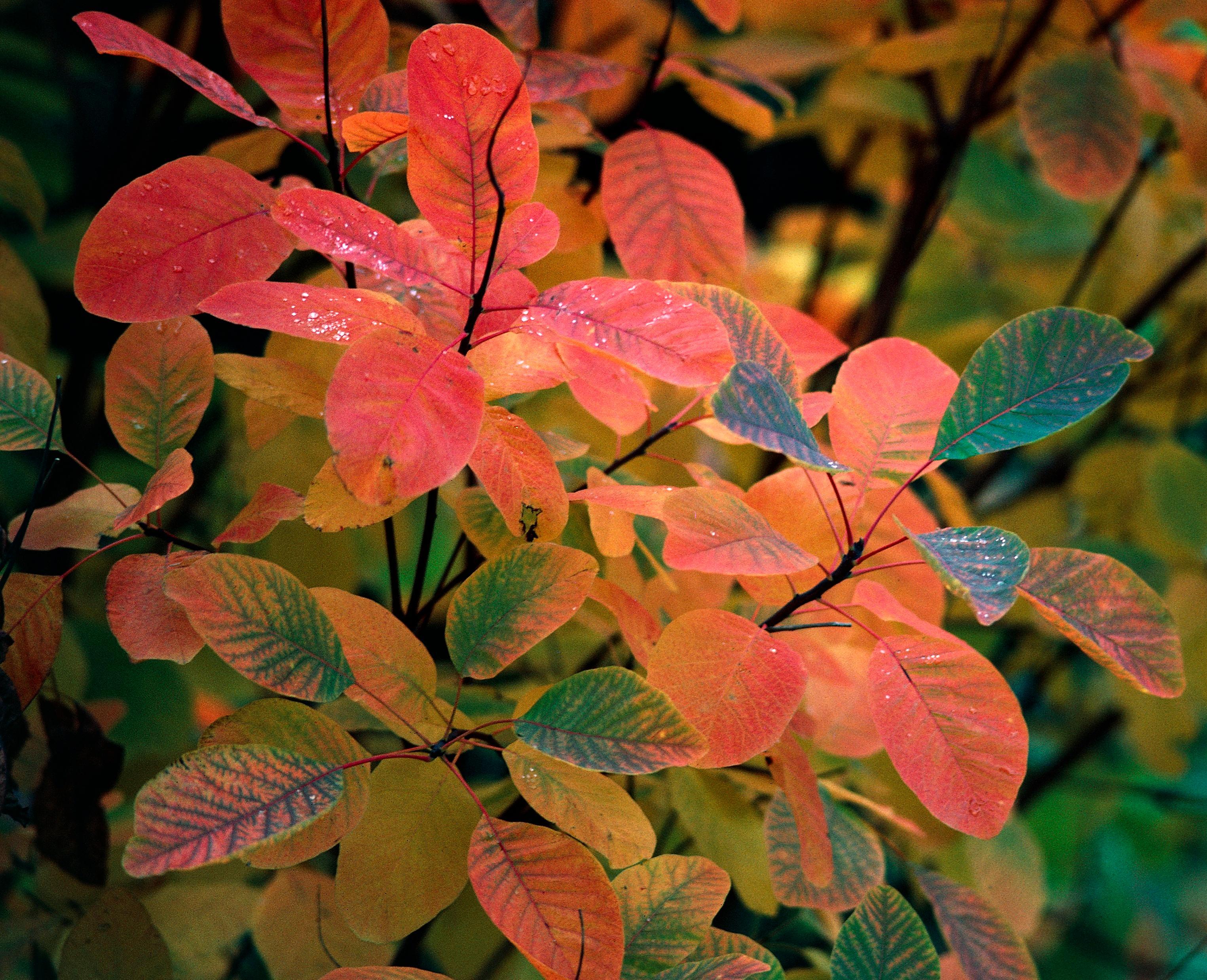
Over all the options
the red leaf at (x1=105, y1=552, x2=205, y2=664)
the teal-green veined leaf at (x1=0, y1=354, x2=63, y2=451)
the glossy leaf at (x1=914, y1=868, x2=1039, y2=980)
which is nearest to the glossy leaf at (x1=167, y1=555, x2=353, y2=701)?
the red leaf at (x1=105, y1=552, x2=205, y2=664)

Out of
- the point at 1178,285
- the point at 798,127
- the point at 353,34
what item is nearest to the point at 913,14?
the point at 798,127

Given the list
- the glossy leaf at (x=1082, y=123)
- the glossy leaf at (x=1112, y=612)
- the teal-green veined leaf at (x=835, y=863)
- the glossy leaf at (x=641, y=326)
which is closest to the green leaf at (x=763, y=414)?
the glossy leaf at (x=641, y=326)

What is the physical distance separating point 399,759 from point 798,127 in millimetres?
1074

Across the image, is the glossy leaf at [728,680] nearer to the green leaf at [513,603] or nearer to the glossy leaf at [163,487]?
the green leaf at [513,603]

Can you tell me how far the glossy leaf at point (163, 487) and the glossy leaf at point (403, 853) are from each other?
0.15m

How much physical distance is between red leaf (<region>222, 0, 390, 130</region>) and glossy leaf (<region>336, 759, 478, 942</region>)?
33 centimetres

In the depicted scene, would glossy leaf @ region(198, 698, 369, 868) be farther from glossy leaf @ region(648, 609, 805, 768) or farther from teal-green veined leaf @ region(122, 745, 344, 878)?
glossy leaf @ region(648, 609, 805, 768)

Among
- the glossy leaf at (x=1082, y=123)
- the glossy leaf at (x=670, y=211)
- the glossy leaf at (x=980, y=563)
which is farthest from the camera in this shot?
the glossy leaf at (x=1082, y=123)

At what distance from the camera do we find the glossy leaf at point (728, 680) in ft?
1.23

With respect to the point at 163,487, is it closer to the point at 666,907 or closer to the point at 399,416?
the point at 399,416

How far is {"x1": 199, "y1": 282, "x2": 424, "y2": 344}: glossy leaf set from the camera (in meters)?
0.34

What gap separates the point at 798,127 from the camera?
1.20 meters

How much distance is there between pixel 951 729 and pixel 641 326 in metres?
0.22

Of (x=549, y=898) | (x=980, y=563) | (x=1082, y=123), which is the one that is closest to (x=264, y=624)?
(x=549, y=898)
